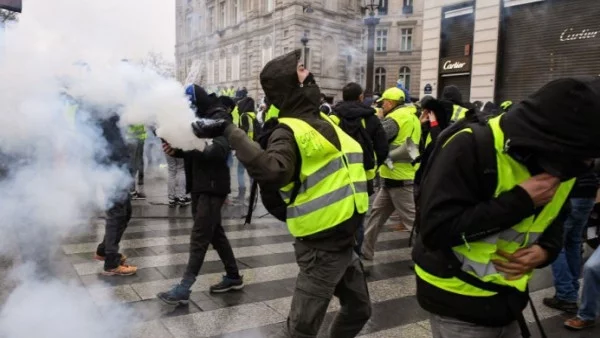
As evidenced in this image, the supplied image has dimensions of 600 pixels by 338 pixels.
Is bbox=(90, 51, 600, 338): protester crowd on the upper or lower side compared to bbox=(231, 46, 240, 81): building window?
lower

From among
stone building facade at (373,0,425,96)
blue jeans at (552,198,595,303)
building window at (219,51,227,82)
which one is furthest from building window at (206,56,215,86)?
blue jeans at (552,198,595,303)

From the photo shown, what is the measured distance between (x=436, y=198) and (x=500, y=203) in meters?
0.23

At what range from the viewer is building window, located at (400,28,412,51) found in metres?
18.9

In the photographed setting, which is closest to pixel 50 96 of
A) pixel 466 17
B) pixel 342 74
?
pixel 342 74

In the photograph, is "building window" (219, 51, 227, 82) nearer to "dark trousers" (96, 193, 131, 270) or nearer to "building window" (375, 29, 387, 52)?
"building window" (375, 29, 387, 52)

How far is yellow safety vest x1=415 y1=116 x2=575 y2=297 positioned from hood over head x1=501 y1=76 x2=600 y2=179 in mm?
70

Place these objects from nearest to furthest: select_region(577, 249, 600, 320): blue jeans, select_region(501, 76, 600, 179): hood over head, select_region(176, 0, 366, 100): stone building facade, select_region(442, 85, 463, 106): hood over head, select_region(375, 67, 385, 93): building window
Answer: select_region(501, 76, 600, 179): hood over head → select_region(577, 249, 600, 320): blue jeans → select_region(442, 85, 463, 106): hood over head → select_region(176, 0, 366, 100): stone building facade → select_region(375, 67, 385, 93): building window

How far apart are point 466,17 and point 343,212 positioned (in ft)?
46.4

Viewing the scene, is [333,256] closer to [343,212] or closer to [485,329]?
[343,212]

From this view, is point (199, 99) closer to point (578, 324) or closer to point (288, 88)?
point (288, 88)

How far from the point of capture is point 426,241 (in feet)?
5.99

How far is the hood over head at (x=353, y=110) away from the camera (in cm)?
523

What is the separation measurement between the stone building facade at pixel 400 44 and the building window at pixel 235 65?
21.6ft

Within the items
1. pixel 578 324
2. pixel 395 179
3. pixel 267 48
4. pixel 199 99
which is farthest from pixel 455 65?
pixel 199 99
